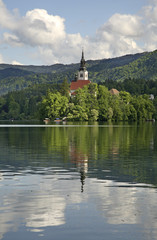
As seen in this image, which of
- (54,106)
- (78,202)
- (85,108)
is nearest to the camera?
(78,202)

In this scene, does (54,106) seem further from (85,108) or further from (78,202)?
(78,202)

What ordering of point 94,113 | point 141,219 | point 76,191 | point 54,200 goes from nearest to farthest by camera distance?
point 141,219 < point 54,200 < point 76,191 < point 94,113

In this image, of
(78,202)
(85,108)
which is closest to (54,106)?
(85,108)

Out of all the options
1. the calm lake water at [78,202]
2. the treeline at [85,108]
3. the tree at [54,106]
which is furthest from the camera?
the tree at [54,106]

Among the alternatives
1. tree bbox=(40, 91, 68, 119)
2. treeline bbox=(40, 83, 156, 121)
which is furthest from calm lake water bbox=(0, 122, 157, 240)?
tree bbox=(40, 91, 68, 119)

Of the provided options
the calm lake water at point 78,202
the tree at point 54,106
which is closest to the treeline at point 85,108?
the tree at point 54,106

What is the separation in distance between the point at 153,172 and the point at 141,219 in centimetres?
1173

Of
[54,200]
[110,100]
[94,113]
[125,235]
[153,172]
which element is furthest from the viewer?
[110,100]

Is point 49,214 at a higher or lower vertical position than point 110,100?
lower

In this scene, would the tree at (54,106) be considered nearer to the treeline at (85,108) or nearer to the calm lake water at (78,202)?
the treeline at (85,108)

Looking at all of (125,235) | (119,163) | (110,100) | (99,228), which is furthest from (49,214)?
(110,100)

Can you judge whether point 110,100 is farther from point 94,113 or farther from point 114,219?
point 114,219

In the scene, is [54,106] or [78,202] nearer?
[78,202]

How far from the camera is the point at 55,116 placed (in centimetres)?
18875
